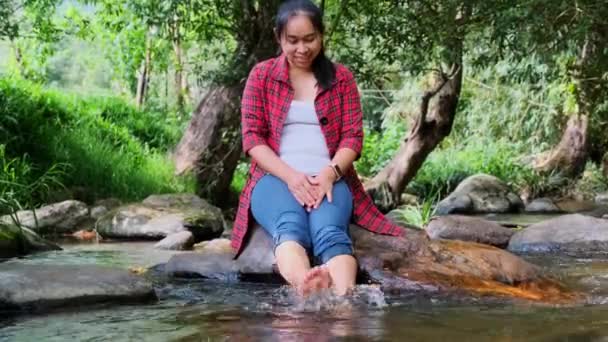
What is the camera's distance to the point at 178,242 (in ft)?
18.3

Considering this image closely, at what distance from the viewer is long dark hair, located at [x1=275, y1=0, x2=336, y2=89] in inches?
140

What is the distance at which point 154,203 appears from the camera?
6.93 meters

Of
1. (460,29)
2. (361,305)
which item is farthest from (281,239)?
(460,29)

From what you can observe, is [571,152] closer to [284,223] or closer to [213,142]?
[213,142]

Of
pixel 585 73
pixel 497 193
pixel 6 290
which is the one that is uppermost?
pixel 585 73

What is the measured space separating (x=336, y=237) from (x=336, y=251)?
0.07 metres

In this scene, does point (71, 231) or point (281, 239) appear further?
point (71, 231)

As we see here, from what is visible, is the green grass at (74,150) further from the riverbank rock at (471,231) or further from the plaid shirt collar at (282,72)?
the plaid shirt collar at (282,72)

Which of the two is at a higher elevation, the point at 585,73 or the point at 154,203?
the point at 585,73

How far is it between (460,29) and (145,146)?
15.6 feet

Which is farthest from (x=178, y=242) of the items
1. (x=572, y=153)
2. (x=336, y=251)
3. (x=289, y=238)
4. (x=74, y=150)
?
(x=572, y=153)

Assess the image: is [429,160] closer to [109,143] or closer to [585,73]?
[585,73]

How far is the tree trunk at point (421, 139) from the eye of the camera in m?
10.7

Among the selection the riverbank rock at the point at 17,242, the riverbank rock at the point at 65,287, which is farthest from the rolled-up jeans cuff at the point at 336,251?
the riverbank rock at the point at 17,242
